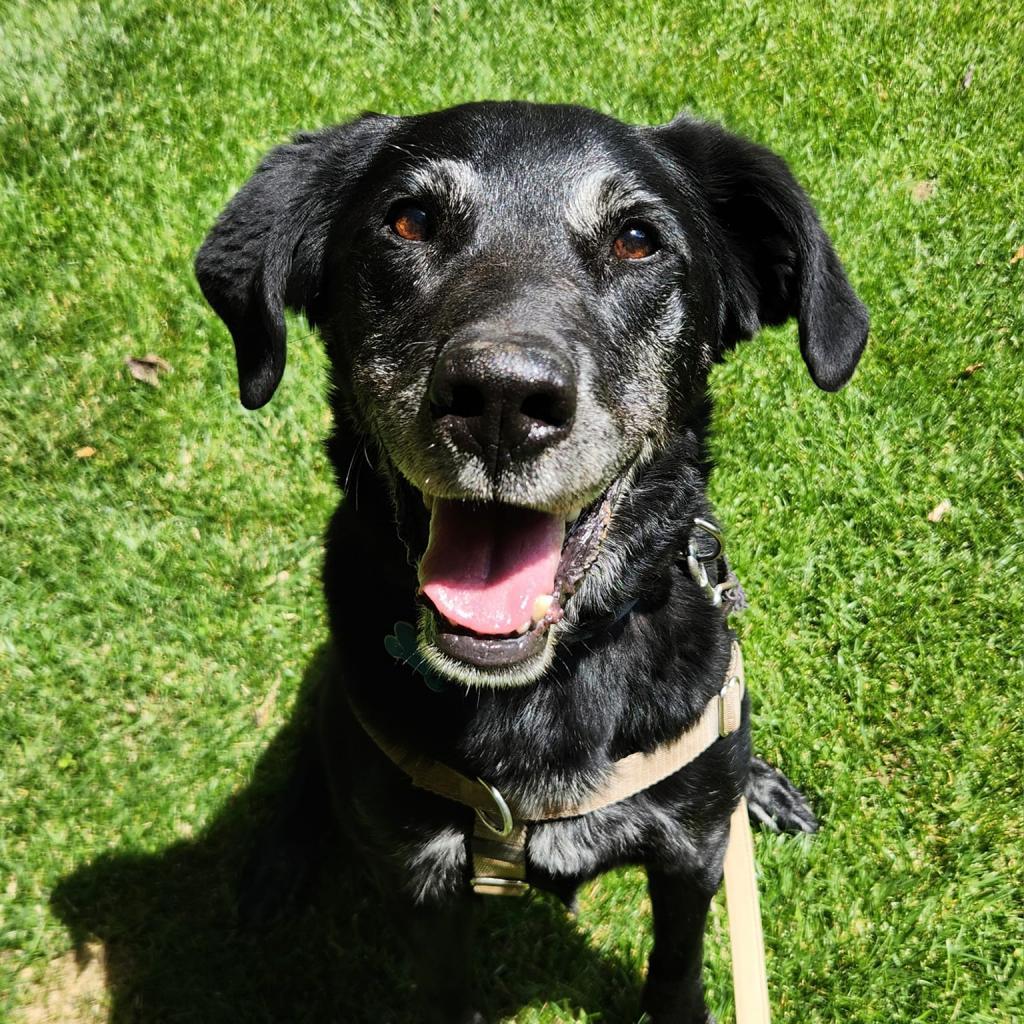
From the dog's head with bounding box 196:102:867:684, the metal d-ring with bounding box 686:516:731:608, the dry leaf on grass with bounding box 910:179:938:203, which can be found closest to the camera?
the dog's head with bounding box 196:102:867:684

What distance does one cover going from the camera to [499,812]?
2.31 meters

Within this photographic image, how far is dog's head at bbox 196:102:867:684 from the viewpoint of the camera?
6.38 feet

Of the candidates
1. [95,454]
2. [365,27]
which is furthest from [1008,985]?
[365,27]

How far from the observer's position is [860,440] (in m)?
4.14

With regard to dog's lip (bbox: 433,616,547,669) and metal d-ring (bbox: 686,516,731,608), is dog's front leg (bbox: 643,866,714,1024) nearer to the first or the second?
metal d-ring (bbox: 686,516,731,608)

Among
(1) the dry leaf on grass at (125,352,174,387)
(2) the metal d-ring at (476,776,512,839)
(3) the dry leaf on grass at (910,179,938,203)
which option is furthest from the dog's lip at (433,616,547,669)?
(3) the dry leaf on grass at (910,179,938,203)

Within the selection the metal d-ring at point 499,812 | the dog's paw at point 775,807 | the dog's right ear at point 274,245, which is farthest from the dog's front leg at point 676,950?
the dog's right ear at point 274,245

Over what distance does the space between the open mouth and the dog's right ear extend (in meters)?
0.69

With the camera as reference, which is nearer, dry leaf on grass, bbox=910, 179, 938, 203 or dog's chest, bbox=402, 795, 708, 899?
dog's chest, bbox=402, 795, 708, 899

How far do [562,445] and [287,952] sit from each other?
2213 mm

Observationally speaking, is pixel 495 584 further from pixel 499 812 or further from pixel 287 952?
pixel 287 952

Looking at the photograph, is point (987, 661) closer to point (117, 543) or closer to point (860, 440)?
point (860, 440)

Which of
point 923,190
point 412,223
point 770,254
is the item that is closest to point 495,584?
point 412,223

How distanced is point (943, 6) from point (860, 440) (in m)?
2.96
